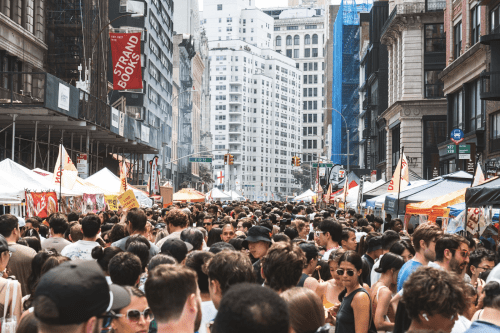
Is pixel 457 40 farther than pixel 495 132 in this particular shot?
Yes

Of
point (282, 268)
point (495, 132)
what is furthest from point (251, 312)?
point (495, 132)

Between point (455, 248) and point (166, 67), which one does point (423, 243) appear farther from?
point (166, 67)

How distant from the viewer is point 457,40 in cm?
3628

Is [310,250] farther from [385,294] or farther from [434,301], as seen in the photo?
[434,301]

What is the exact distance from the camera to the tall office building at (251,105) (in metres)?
175

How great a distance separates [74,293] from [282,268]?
2499 mm

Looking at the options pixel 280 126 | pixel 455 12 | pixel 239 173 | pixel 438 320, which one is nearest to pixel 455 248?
pixel 438 320

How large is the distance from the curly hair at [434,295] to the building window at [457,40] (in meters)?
33.9

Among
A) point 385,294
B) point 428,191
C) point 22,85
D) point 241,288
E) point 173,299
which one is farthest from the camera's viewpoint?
point 22,85

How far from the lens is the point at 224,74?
17562 cm

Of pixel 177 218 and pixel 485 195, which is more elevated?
pixel 485 195

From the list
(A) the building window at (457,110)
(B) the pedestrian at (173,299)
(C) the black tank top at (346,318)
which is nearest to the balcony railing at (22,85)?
(A) the building window at (457,110)

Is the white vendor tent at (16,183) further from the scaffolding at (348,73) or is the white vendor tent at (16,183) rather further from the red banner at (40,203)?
the scaffolding at (348,73)

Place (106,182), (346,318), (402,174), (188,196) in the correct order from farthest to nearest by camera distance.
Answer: (188,196) < (106,182) < (402,174) < (346,318)
